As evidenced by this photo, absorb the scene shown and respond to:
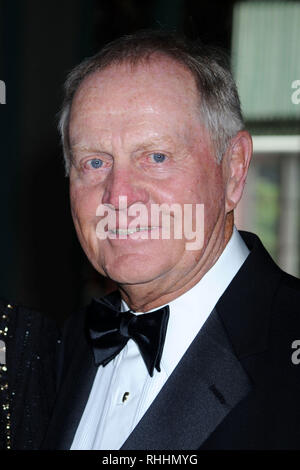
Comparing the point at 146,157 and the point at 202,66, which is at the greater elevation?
the point at 202,66

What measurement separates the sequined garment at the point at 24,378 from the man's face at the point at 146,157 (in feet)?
1.00

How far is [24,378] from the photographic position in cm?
160

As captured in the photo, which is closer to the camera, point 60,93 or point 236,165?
point 236,165

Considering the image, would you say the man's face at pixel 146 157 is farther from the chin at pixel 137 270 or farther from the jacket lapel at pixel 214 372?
the jacket lapel at pixel 214 372

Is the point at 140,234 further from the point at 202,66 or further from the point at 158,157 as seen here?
the point at 202,66

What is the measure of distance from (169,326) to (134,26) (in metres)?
3.16

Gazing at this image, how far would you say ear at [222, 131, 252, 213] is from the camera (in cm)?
149

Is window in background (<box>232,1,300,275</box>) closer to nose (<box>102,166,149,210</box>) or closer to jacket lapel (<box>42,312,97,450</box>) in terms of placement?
jacket lapel (<box>42,312,97,450</box>)

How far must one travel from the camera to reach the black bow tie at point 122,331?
1425 millimetres

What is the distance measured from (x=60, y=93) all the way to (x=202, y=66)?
2.72 metres

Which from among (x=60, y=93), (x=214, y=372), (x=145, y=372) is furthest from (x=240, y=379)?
(x=60, y=93)

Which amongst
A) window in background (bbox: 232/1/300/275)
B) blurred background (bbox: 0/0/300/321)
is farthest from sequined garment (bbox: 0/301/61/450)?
window in background (bbox: 232/1/300/275)

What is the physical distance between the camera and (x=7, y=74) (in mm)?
4008

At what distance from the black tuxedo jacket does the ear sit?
0.13 m
